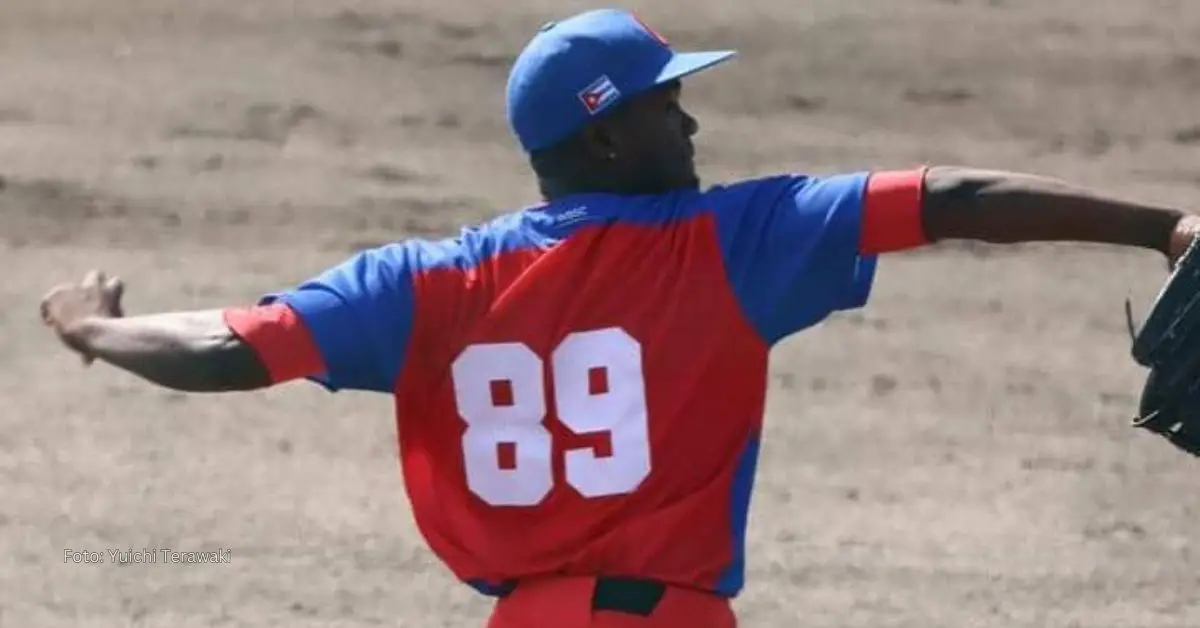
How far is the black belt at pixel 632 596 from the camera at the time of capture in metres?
3.70

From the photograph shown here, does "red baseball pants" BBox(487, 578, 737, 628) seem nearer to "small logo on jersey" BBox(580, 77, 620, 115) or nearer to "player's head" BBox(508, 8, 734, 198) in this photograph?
"player's head" BBox(508, 8, 734, 198)

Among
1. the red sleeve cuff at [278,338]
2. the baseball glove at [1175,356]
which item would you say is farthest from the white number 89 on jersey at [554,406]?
the baseball glove at [1175,356]

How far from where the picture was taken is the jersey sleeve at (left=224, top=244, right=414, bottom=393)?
12.0 feet

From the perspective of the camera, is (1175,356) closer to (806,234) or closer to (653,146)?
(806,234)

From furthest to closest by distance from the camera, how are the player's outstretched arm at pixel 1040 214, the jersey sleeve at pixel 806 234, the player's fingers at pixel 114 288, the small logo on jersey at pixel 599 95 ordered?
1. the player's fingers at pixel 114 288
2. the small logo on jersey at pixel 599 95
3. the jersey sleeve at pixel 806 234
4. the player's outstretched arm at pixel 1040 214

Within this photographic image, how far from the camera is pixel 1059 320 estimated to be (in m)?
9.54

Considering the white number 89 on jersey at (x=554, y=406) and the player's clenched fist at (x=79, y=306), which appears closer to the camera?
the white number 89 on jersey at (x=554, y=406)

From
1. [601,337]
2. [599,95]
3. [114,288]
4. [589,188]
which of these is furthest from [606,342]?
[114,288]

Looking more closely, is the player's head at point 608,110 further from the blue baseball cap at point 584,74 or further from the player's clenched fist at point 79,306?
the player's clenched fist at point 79,306

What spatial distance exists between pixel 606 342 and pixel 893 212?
50cm

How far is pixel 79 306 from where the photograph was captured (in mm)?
3830

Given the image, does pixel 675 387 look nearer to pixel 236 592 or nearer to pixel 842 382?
pixel 236 592

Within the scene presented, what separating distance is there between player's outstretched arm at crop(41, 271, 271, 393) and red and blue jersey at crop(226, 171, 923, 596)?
1.4 inches

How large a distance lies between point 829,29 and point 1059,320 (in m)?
3.43
